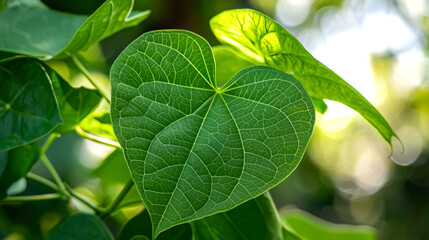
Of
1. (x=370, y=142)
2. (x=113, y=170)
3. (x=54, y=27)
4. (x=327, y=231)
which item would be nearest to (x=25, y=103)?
(x=54, y=27)

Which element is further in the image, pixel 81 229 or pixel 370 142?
pixel 370 142

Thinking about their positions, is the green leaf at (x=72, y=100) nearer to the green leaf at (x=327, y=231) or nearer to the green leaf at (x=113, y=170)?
the green leaf at (x=113, y=170)

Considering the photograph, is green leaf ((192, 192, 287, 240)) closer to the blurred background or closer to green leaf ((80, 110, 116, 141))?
green leaf ((80, 110, 116, 141))

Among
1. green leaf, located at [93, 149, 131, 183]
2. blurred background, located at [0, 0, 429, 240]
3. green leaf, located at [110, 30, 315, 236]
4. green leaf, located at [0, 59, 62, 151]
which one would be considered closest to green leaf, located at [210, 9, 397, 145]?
green leaf, located at [110, 30, 315, 236]

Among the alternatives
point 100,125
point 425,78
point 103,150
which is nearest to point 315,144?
point 425,78

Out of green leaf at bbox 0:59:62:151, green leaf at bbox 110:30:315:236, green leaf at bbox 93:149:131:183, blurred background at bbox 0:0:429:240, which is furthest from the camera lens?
blurred background at bbox 0:0:429:240

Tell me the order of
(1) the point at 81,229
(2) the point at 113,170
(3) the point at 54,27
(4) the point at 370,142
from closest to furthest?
(1) the point at 81,229 → (3) the point at 54,27 → (2) the point at 113,170 → (4) the point at 370,142

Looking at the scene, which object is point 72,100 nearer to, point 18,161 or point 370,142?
point 18,161
